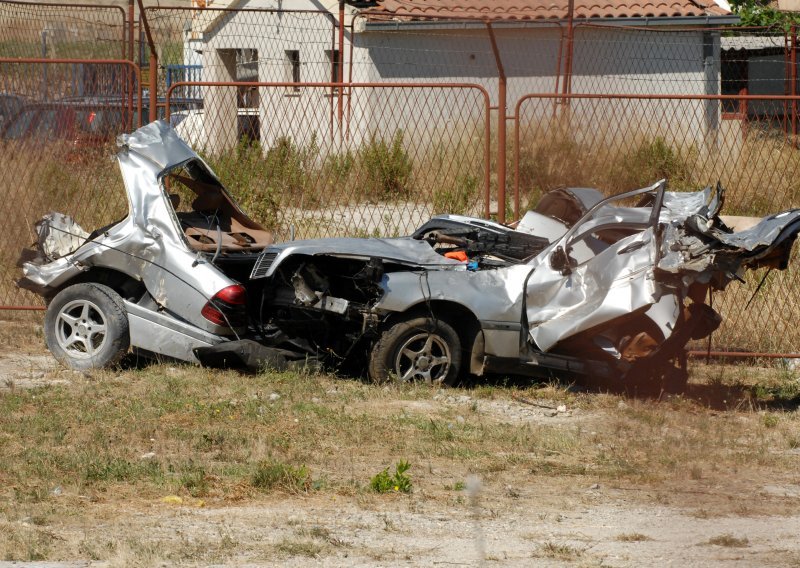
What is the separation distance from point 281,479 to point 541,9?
16.6m

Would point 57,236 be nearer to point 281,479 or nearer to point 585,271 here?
point 281,479

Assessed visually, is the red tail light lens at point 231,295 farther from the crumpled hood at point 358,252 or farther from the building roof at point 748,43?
the building roof at point 748,43

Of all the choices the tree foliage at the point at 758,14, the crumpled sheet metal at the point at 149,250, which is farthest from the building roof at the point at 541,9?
the crumpled sheet metal at the point at 149,250

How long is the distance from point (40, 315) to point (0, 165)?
191 cm

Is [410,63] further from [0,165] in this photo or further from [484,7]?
[0,165]

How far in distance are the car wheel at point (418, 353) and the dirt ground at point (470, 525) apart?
181cm

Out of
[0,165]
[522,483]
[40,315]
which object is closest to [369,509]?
[522,483]

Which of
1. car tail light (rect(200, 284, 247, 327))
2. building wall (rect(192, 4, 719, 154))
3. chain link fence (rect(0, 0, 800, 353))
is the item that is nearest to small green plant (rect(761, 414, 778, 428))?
chain link fence (rect(0, 0, 800, 353))

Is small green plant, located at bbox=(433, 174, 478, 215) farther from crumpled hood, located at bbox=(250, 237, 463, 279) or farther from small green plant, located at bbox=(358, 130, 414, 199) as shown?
crumpled hood, located at bbox=(250, 237, 463, 279)

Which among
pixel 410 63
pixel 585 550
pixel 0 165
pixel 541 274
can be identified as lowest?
pixel 585 550

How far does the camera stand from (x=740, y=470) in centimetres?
684

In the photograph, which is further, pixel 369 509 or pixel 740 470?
pixel 740 470

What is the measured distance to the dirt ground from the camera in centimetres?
516

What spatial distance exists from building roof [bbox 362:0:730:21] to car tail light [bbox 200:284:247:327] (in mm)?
12789
